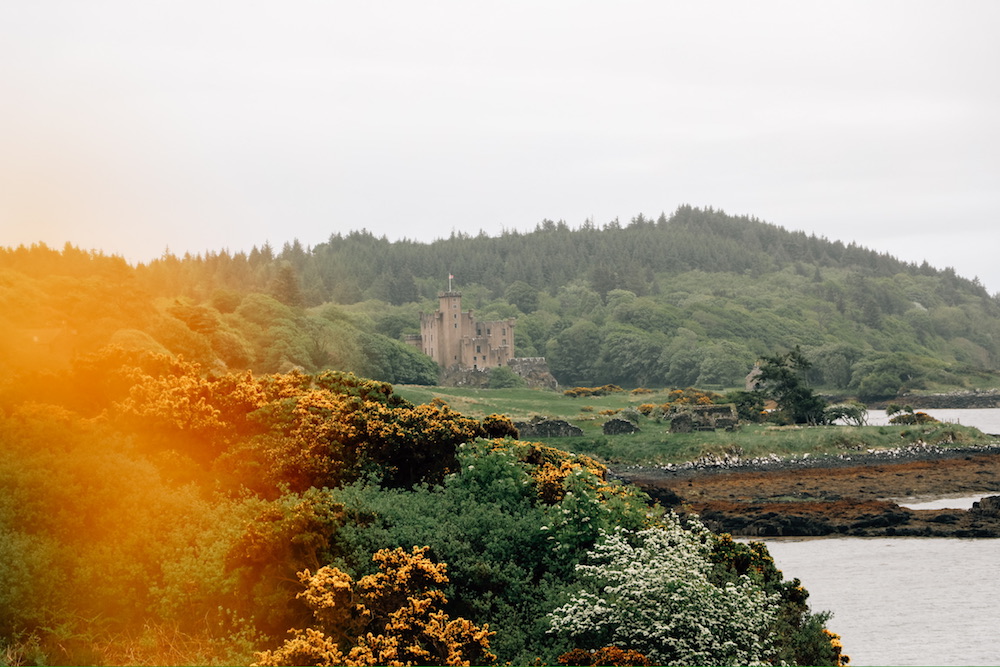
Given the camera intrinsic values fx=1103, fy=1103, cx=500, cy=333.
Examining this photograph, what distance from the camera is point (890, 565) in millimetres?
41062

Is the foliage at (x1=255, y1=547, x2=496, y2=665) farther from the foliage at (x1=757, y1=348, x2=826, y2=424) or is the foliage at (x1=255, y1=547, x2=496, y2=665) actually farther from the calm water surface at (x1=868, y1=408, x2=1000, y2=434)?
the calm water surface at (x1=868, y1=408, x2=1000, y2=434)

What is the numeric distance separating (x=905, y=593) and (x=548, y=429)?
1831 inches

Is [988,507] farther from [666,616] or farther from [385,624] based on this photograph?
[385,624]

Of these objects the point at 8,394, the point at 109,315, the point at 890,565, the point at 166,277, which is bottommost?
the point at 890,565

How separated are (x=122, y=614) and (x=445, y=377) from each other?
134155 mm

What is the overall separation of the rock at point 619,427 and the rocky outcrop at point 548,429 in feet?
7.44

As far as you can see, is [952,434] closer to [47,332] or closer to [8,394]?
[47,332]

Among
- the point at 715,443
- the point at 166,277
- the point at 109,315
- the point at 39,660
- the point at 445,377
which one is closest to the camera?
the point at 39,660

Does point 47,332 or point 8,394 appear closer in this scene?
point 8,394

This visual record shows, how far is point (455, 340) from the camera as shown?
165875 millimetres

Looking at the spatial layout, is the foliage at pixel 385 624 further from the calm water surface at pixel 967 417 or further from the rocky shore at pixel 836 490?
the calm water surface at pixel 967 417

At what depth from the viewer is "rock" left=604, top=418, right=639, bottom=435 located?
3275 inches

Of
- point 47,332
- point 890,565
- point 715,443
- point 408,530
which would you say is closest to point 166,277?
point 715,443

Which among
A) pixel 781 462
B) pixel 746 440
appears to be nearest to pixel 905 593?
pixel 781 462
